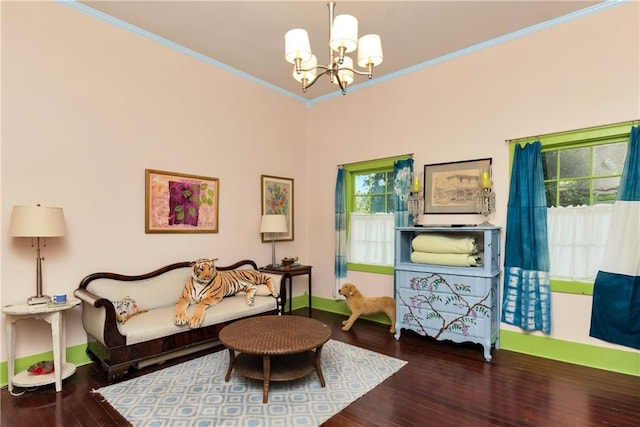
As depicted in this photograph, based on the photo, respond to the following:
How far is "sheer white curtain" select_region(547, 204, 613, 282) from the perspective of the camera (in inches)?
116

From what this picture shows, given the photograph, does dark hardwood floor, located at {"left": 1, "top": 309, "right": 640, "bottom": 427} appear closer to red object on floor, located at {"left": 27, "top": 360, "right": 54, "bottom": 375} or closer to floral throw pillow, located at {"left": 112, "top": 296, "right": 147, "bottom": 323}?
red object on floor, located at {"left": 27, "top": 360, "right": 54, "bottom": 375}

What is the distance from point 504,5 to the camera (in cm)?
294

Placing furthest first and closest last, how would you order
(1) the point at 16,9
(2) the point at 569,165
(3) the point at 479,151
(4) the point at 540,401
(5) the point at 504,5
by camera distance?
(3) the point at 479,151, (2) the point at 569,165, (5) the point at 504,5, (1) the point at 16,9, (4) the point at 540,401

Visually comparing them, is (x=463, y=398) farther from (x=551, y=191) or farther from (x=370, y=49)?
(x=370, y=49)

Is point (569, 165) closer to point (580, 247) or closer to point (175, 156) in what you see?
point (580, 247)

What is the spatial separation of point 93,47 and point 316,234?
3.40m

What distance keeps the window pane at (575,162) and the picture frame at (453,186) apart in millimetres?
636

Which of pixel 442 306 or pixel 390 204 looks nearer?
pixel 442 306

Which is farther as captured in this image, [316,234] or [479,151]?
[316,234]

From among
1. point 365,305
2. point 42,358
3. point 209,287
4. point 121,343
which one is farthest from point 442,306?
point 42,358

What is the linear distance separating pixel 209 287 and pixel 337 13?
115 inches

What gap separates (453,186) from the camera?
375 centimetres

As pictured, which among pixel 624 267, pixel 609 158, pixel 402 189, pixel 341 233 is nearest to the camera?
pixel 624 267

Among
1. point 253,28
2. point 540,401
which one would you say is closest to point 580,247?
point 540,401
